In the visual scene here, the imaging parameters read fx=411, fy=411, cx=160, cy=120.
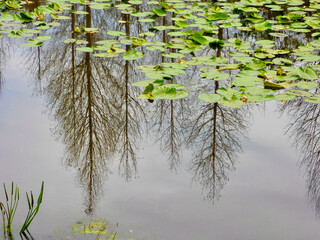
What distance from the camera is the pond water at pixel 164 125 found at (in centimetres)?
277

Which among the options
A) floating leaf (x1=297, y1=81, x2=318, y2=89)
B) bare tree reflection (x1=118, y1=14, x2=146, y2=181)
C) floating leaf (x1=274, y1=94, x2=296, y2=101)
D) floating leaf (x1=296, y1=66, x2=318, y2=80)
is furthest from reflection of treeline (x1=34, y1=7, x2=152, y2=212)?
floating leaf (x1=296, y1=66, x2=318, y2=80)

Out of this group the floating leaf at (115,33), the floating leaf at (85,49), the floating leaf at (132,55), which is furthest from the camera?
the floating leaf at (115,33)

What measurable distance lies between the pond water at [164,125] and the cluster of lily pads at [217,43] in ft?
0.08

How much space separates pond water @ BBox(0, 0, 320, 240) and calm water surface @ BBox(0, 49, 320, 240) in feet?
0.04

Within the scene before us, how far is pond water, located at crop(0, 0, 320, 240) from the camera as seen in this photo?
9.10 feet

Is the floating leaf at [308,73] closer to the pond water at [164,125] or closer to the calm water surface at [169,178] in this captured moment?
the pond water at [164,125]

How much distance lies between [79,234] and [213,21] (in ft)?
17.2

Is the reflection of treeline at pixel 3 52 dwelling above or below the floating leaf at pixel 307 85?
above

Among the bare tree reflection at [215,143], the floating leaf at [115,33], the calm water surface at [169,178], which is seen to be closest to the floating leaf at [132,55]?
the floating leaf at [115,33]

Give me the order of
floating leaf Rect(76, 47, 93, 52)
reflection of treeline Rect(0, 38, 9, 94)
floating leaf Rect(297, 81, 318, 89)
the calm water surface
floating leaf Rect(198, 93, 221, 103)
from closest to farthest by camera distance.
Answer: the calm water surface < floating leaf Rect(198, 93, 221, 103) < floating leaf Rect(297, 81, 318, 89) < floating leaf Rect(76, 47, 93, 52) < reflection of treeline Rect(0, 38, 9, 94)

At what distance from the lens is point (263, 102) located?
176 inches

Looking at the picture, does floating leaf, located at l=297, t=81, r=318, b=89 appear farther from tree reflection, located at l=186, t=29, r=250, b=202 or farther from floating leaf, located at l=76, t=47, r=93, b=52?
floating leaf, located at l=76, t=47, r=93, b=52

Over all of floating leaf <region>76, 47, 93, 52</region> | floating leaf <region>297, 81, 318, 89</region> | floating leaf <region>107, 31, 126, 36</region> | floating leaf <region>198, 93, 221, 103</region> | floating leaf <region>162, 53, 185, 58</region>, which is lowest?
floating leaf <region>198, 93, 221, 103</region>

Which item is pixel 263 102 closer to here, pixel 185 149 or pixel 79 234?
pixel 185 149
